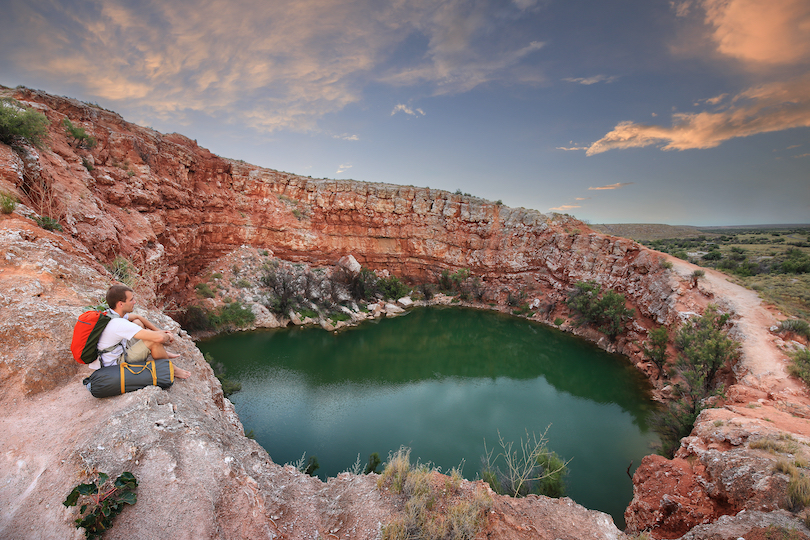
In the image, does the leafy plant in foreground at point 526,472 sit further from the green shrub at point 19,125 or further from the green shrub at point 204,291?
the green shrub at point 204,291

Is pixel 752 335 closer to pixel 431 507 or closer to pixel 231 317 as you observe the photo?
pixel 431 507

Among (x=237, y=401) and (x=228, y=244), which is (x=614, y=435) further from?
(x=228, y=244)

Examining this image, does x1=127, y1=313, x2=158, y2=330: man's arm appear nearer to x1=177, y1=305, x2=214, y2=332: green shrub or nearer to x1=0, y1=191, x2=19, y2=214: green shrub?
x1=0, y1=191, x2=19, y2=214: green shrub

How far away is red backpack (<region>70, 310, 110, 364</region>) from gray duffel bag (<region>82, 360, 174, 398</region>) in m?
0.21

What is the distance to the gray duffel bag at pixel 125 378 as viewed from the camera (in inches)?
125

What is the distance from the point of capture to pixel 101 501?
7.77 feet

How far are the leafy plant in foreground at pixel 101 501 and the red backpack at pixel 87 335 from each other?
1251mm

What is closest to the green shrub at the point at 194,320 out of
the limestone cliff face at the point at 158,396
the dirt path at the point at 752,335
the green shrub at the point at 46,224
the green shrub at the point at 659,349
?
the limestone cliff face at the point at 158,396

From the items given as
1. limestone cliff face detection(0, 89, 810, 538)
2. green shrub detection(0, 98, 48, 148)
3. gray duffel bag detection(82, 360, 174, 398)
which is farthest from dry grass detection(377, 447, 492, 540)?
green shrub detection(0, 98, 48, 148)

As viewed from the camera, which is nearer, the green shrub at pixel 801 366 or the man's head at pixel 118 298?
the man's head at pixel 118 298

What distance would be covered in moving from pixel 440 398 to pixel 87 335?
12.1 m

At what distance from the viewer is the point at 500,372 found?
15.9m

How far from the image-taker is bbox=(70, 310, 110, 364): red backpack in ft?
10.1

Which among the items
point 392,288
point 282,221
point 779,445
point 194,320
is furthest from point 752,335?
point 282,221
